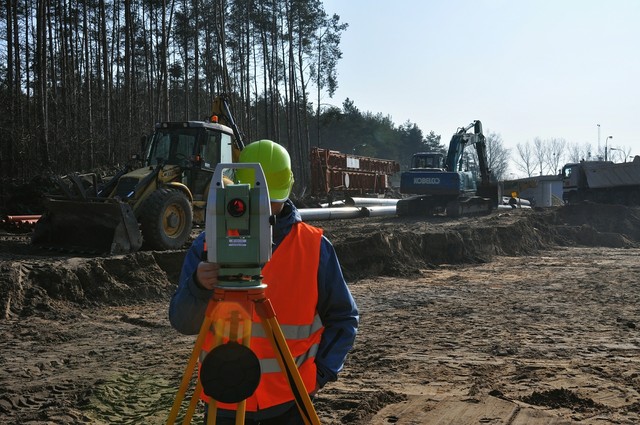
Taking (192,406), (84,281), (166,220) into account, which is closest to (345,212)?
(166,220)

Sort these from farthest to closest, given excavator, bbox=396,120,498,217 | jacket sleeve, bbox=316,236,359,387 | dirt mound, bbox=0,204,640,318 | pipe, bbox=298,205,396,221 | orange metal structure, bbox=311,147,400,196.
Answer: orange metal structure, bbox=311,147,400,196
excavator, bbox=396,120,498,217
pipe, bbox=298,205,396,221
dirt mound, bbox=0,204,640,318
jacket sleeve, bbox=316,236,359,387

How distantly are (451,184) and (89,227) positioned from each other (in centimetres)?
1389

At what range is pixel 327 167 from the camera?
1094 inches

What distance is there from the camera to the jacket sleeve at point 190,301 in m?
2.24

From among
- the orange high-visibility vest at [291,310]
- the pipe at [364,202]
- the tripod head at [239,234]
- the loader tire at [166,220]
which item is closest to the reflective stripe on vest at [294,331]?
the orange high-visibility vest at [291,310]

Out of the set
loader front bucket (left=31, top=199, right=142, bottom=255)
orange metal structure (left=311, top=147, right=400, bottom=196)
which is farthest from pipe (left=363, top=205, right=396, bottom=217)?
loader front bucket (left=31, top=199, right=142, bottom=255)

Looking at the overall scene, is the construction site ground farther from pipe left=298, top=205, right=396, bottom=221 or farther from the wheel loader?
pipe left=298, top=205, right=396, bottom=221

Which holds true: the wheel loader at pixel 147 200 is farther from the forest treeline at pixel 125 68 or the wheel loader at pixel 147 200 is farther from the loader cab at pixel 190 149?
the forest treeline at pixel 125 68

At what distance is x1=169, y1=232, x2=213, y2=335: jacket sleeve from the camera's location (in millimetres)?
2242

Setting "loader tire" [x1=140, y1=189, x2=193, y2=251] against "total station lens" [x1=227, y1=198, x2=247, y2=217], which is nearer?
"total station lens" [x1=227, y1=198, x2=247, y2=217]

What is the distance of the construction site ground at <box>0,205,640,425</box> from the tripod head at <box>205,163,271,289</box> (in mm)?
2795

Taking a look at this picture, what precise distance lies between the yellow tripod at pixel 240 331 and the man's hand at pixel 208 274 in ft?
0.17

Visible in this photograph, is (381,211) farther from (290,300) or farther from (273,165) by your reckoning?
(290,300)

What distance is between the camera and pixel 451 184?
22047 millimetres
